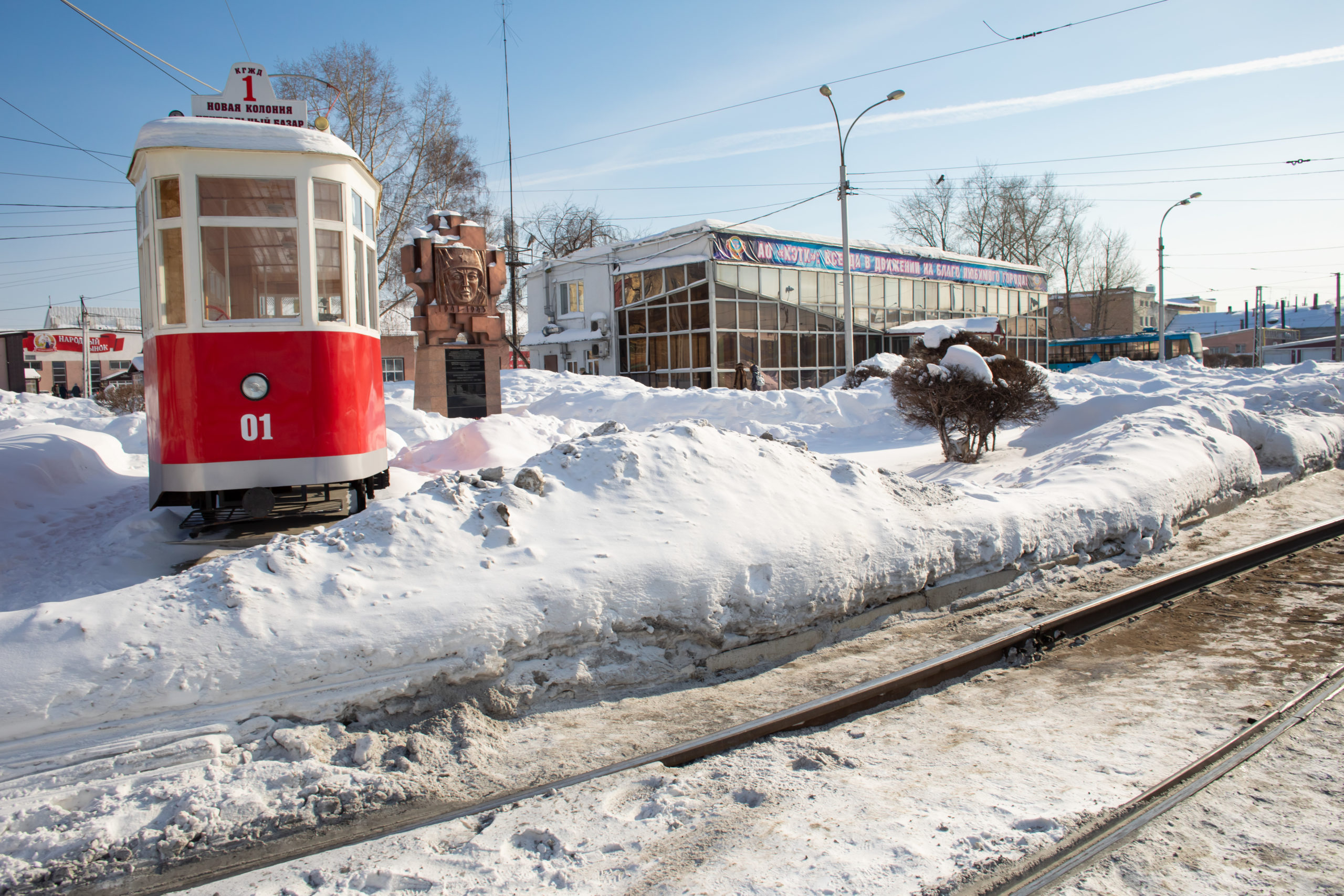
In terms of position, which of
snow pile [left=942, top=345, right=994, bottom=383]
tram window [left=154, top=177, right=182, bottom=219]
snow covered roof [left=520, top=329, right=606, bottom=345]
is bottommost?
snow pile [left=942, top=345, right=994, bottom=383]

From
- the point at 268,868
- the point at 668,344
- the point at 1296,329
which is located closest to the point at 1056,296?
the point at 1296,329

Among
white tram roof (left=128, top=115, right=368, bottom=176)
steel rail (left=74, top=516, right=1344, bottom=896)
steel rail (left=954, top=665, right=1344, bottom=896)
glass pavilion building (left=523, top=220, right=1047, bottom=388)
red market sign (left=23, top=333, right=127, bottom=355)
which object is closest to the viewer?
steel rail (left=954, top=665, right=1344, bottom=896)

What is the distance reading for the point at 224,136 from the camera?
5969 mm

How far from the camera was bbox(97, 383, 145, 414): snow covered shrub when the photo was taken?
20.6m

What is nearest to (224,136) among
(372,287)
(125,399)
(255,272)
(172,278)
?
(255,272)

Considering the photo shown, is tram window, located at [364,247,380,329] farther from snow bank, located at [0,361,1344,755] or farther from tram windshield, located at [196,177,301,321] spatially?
snow bank, located at [0,361,1344,755]

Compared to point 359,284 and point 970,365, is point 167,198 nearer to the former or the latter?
point 359,284

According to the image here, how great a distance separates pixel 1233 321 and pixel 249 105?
122m

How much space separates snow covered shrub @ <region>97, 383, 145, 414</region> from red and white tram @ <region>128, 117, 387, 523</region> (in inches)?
666

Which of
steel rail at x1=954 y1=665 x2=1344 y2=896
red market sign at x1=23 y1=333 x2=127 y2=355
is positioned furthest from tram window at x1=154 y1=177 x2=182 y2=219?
Result: red market sign at x1=23 y1=333 x2=127 y2=355

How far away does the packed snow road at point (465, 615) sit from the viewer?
3.11 metres

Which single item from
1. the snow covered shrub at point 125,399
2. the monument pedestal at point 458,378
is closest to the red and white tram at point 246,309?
the monument pedestal at point 458,378

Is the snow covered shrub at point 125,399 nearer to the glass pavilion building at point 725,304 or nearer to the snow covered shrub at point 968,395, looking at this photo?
the glass pavilion building at point 725,304

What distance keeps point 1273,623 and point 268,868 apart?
585 centimetres
